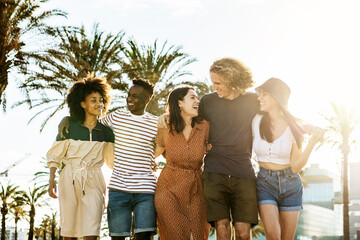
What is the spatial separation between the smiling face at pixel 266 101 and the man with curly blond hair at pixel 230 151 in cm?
13

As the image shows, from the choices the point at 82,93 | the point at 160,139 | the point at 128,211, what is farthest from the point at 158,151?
the point at 82,93

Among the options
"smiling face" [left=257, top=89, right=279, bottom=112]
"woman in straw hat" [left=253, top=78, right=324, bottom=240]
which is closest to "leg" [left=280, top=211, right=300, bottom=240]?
"woman in straw hat" [left=253, top=78, right=324, bottom=240]

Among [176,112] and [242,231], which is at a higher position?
[176,112]

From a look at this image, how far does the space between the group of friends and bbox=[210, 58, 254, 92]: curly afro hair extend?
0.01m

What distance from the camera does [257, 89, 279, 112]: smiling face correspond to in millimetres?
6594

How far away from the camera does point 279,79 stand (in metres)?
6.75

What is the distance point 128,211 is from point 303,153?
7.31ft

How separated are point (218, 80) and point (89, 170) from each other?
79.5 inches

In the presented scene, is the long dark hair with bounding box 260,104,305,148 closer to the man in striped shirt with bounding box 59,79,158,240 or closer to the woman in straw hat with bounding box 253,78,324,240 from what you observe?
the woman in straw hat with bounding box 253,78,324,240

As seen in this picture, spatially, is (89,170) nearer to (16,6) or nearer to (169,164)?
(169,164)

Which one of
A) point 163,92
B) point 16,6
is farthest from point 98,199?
point 163,92

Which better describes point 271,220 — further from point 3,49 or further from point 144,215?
point 3,49

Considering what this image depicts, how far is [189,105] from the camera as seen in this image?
21.9 feet

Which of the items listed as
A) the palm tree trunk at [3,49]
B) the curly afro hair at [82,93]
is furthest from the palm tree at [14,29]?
the curly afro hair at [82,93]
